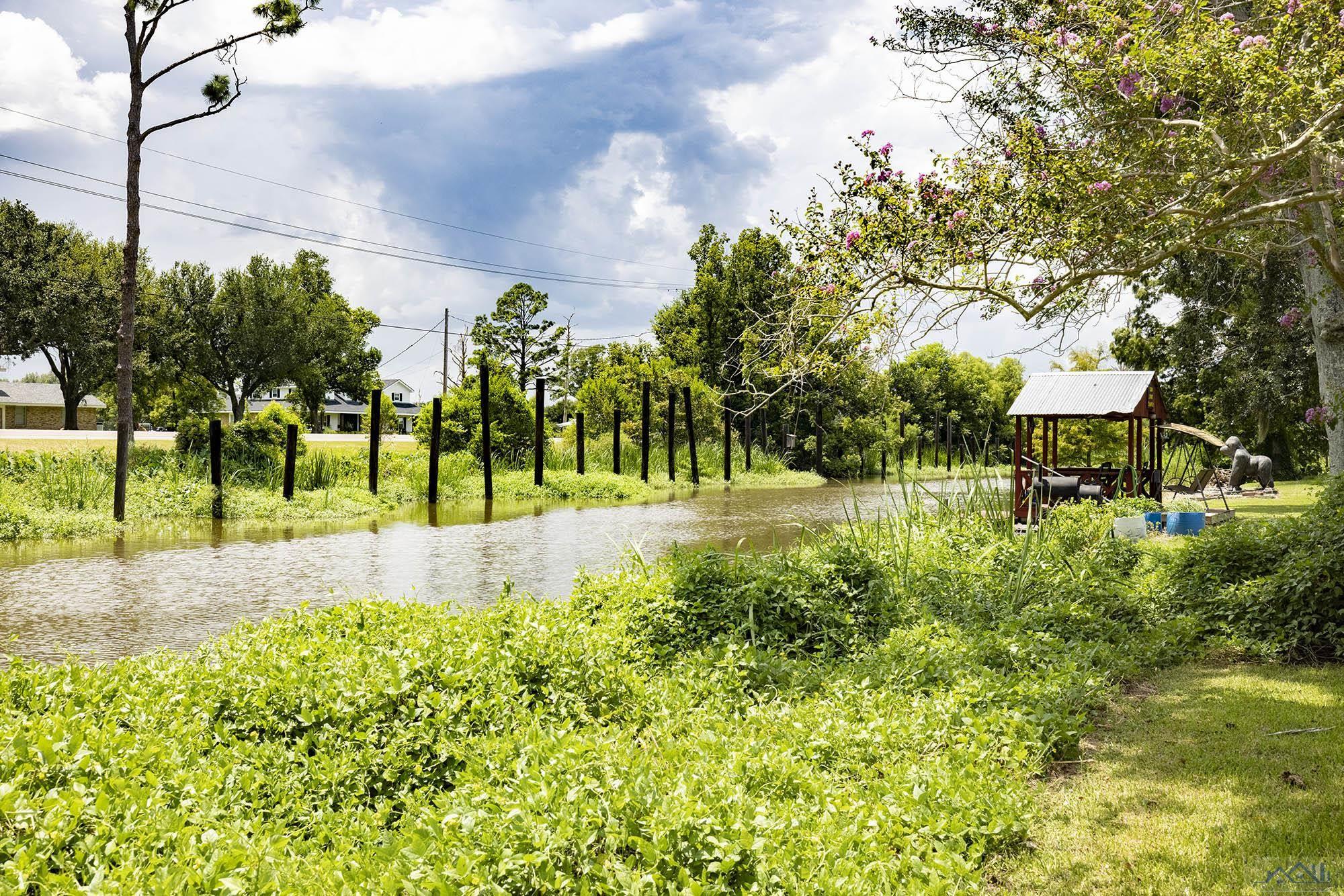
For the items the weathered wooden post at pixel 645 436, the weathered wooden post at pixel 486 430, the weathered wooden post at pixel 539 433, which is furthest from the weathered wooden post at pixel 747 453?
the weathered wooden post at pixel 486 430

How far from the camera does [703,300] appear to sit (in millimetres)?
37812

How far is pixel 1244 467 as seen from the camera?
20.6 m

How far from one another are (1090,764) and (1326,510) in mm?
4435

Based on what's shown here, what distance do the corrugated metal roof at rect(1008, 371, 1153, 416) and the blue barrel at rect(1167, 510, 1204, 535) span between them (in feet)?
16.9

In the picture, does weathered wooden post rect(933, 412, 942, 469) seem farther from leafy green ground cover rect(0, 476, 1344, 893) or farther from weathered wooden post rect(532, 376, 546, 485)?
leafy green ground cover rect(0, 476, 1344, 893)

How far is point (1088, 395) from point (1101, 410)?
2.22 feet

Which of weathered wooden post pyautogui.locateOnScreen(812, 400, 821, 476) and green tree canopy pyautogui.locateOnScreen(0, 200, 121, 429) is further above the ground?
green tree canopy pyautogui.locateOnScreen(0, 200, 121, 429)

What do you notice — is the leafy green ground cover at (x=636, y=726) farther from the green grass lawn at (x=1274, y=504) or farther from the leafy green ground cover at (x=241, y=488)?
the leafy green ground cover at (x=241, y=488)

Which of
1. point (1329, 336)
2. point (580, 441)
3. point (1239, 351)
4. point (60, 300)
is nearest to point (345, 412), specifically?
point (60, 300)

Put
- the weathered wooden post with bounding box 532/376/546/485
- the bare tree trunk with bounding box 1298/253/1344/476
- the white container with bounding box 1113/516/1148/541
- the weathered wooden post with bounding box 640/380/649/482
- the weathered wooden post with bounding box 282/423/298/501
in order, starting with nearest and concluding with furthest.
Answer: the white container with bounding box 1113/516/1148/541, the bare tree trunk with bounding box 1298/253/1344/476, the weathered wooden post with bounding box 282/423/298/501, the weathered wooden post with bounding box 532/376/546/485, the weathered wooden post with bounding box 640/380/649/482

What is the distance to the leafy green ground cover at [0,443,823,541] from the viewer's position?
15805 millimetres

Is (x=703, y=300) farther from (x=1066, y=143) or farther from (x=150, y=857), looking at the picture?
(x=150, y=857)

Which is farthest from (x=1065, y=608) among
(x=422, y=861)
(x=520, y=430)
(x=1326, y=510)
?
(x=520, y=430)

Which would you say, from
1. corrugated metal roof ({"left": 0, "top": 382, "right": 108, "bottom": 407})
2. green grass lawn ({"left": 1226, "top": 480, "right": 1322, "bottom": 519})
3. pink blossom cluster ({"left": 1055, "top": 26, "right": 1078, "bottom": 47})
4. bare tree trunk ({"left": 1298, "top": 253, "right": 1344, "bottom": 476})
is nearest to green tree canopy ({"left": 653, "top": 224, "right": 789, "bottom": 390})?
green grass lawn ({"left": 1226, "top": 480, "right": 1322, "bottom": 519})
